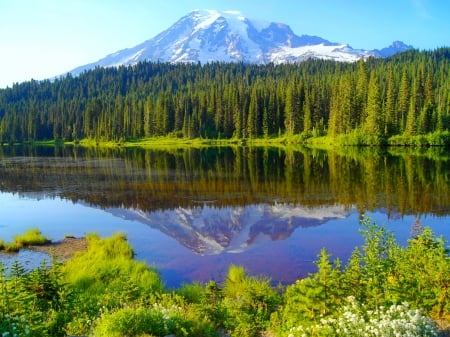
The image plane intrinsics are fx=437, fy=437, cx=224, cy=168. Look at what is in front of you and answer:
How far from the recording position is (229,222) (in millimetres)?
33156

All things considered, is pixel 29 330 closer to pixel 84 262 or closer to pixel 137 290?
pixel 137 290

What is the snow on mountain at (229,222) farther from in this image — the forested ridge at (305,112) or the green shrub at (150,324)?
the forested ridge at (305,112)

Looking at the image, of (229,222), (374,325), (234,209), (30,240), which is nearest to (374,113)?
(234,209)

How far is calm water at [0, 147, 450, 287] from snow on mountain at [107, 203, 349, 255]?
73 mm

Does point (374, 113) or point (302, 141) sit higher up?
point (374, 113)

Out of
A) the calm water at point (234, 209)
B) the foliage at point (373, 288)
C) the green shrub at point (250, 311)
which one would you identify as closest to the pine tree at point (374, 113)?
the calm water at point (234, 209)

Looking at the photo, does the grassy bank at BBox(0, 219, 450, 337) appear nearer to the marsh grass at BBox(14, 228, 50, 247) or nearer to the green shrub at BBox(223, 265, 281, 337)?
the green shrub at BBox(223, 265, 281, 337)

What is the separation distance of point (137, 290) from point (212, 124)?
14840 centimetres

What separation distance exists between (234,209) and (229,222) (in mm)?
4347

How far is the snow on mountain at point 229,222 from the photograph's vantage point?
92.0 ft

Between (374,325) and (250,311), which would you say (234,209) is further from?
(374,325)

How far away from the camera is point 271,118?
491 feet

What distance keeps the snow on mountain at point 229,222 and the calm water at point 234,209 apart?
7cm

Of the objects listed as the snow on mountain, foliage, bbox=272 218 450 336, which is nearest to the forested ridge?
the snow on mountain
